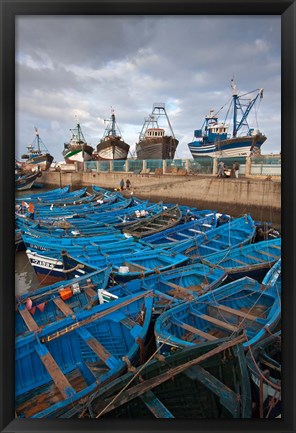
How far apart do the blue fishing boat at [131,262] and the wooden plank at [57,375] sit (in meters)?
2.72

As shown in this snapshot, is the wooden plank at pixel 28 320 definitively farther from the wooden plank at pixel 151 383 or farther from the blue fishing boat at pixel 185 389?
the wooden plank at pixel 151 383

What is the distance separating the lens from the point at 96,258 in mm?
7691

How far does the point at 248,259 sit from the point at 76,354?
19.7 feet

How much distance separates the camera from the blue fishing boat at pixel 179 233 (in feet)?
33.1

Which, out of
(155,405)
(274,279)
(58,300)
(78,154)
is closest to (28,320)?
(58,300)

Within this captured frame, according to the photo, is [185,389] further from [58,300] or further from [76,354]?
[58,300]

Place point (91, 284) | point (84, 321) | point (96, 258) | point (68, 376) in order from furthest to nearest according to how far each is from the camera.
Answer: point (96, 258)
point (91, 284)
point (84, 321)
point (68, 376)

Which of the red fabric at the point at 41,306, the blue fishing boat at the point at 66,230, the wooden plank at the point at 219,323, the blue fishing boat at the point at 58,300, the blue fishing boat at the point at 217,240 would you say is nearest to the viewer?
the wooden plank at the point at 219,323

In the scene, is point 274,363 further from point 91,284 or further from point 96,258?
point 96,258

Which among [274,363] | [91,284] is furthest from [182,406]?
[91,284]

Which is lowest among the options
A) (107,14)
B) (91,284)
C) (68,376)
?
(68,376)

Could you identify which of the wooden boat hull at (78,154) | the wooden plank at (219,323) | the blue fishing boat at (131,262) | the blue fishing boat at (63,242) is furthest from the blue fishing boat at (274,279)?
the wooden boat hull at (78,154)

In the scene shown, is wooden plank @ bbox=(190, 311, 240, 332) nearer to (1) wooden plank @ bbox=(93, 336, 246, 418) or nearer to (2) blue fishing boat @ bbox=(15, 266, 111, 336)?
(1) wooden plank @ bbox=(93, 336, 246, 418)

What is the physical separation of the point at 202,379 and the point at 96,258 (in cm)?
493
